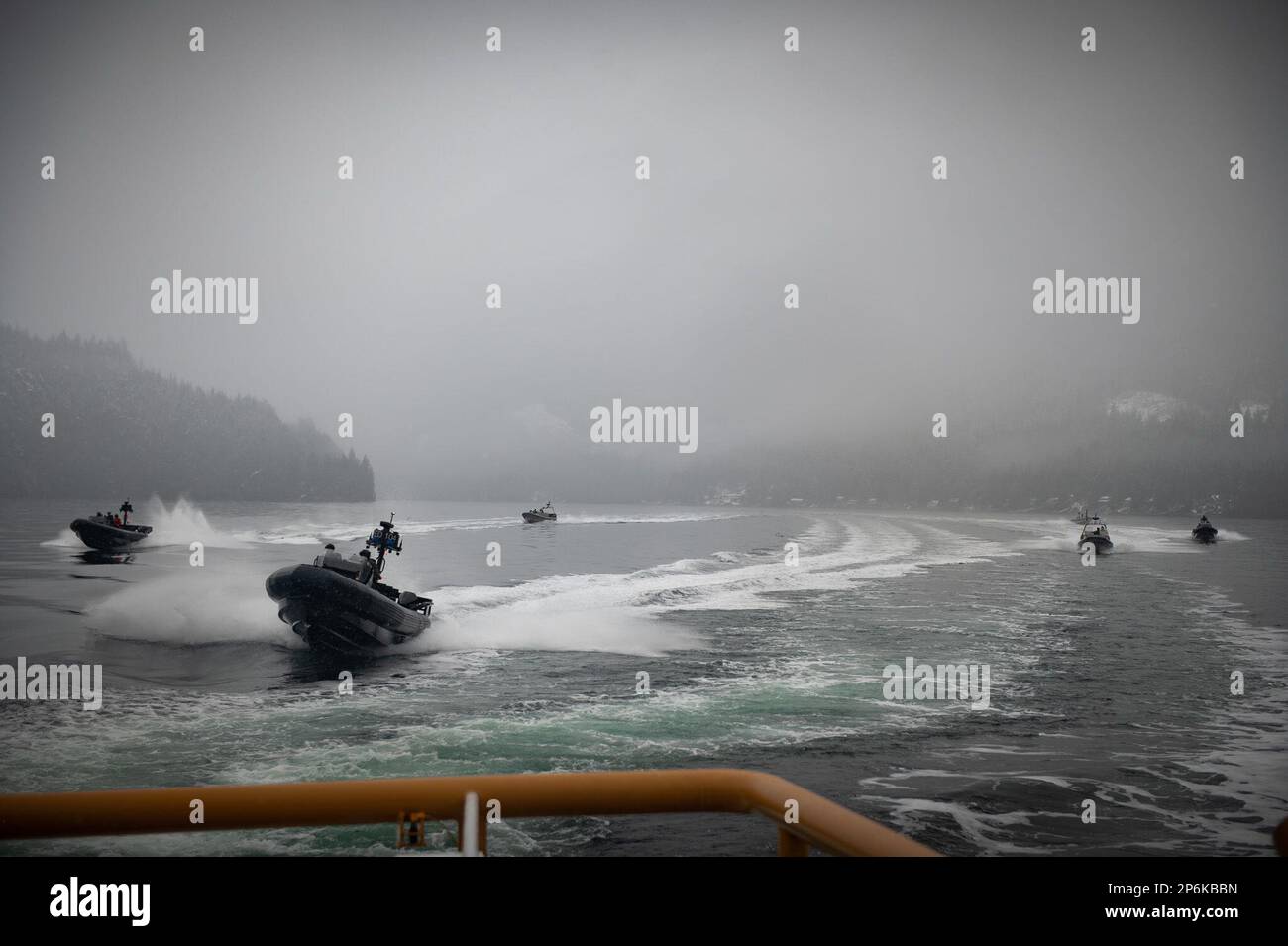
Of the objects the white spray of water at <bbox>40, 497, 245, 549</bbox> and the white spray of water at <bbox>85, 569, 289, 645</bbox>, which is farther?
the white spray of water at <bbox>40, 497, 245, 549</bbox>

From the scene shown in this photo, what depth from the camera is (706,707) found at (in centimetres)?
1208

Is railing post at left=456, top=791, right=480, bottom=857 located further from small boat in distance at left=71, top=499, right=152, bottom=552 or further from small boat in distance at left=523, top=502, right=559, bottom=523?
small boat in distance at left=523, top=502, right=559, bottom=523

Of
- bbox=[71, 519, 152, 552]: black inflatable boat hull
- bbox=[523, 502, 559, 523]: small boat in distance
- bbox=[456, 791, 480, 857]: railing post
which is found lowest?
bbox=[523, 502, 559, 523]: small boat in distance

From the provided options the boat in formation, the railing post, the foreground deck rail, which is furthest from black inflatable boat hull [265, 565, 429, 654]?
the railing post

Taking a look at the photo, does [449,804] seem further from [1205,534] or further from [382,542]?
[1205,534]

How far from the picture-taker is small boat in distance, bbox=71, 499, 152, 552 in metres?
37.2

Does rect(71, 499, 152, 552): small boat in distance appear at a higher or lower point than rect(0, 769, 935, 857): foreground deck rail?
lower

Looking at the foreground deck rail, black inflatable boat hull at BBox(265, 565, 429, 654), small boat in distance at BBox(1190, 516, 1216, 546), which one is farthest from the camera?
small boat in distance at BBox(1190, 516, 1216, 546)

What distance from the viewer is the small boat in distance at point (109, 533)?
37219mm

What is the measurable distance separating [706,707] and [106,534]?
123ft
